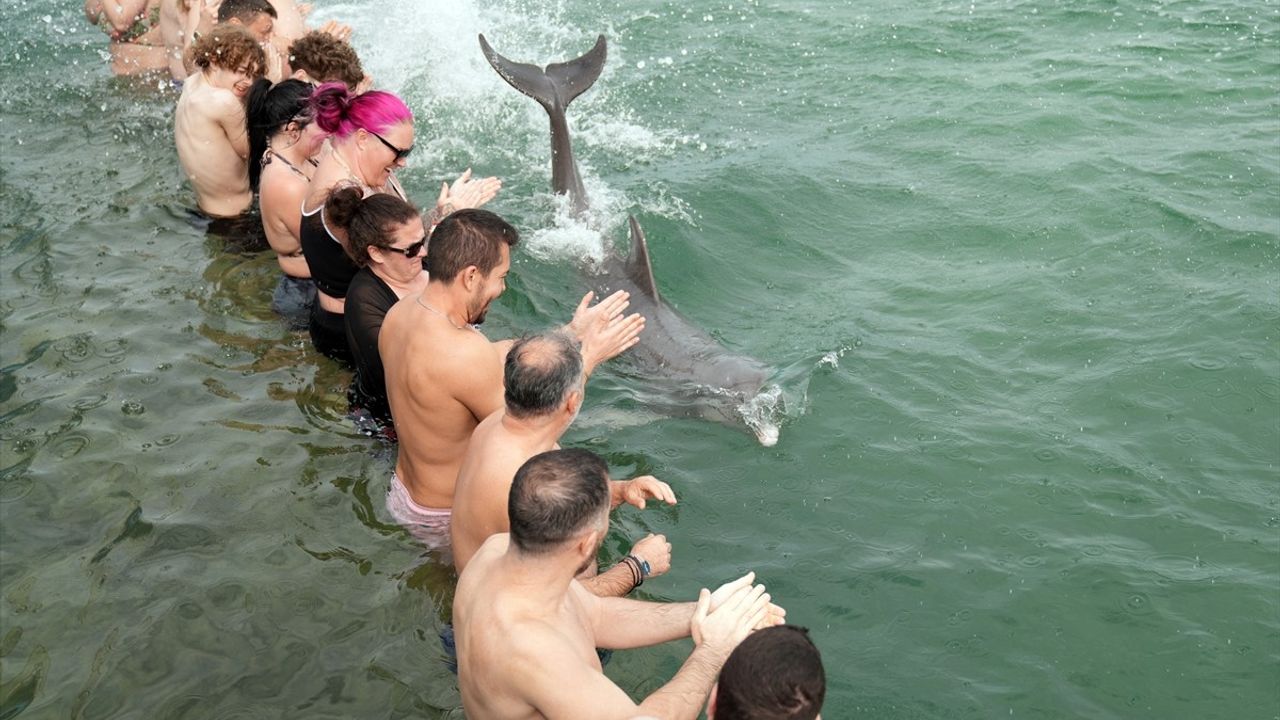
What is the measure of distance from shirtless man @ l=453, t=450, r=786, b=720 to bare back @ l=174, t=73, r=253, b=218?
593 cm

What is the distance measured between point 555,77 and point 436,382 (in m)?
6.26

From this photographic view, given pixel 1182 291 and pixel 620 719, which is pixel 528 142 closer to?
pixel 1182 291

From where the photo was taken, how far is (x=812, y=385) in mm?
8195

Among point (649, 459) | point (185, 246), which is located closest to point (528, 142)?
point (185, 246)

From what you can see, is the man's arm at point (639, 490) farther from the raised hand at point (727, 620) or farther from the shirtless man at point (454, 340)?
the raised hand at point (727, 620)

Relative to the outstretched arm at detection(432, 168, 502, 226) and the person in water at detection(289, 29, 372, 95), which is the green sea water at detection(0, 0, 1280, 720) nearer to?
the outstretched arm at detection(432, 168, 502, 226)

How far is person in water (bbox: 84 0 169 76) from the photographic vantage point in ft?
42.6

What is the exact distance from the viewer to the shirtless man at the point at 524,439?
4.07 meters

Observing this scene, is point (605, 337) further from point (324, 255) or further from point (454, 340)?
point (324, 255)

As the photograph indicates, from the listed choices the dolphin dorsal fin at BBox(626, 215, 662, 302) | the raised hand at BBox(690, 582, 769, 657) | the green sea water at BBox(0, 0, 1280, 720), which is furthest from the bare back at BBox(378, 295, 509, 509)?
the dolphin dorsal fin at BBox(626, 215, 662, 302)

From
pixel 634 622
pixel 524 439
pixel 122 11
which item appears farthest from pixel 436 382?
pixel 122 11

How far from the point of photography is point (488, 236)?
15.7 feet

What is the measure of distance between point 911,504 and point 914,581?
0.77 metres

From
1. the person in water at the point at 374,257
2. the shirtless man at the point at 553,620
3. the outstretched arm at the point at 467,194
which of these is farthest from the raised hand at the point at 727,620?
the outstretched arm at the point at 467,194
